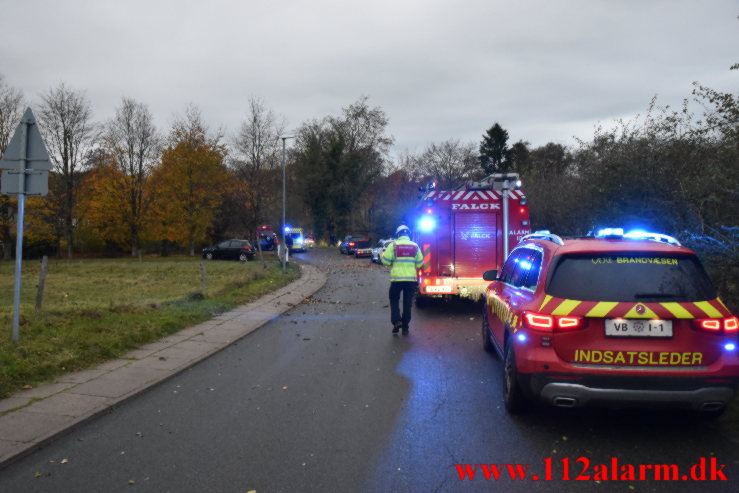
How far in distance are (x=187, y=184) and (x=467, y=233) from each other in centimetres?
3178

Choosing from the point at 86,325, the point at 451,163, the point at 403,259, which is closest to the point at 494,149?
the point at 451,163

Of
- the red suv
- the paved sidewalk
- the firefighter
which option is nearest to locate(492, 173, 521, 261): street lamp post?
the firefighter

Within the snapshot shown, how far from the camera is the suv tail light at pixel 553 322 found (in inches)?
169

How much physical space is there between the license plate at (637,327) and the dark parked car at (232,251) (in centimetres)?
3484

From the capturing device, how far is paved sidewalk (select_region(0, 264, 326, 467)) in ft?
14.6

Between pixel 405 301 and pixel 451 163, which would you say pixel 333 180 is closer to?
pixel 451 163

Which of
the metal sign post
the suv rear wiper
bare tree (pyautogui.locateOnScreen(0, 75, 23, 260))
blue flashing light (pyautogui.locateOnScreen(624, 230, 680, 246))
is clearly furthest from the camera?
bare tree (pyautogui.locateOnScreen(0, 75, 23, 260))

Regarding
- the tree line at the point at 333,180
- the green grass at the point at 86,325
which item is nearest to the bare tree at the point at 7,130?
the tree line at the point at 333,180

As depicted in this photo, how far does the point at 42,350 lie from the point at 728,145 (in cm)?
1145

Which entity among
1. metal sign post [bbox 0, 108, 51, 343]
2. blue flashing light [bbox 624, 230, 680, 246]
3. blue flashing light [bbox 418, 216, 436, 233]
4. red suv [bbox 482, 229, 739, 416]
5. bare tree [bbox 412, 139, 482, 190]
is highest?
bare tree [bbox 412, 139, 482, 190]

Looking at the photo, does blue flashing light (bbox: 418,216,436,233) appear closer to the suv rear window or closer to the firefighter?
the firefighter

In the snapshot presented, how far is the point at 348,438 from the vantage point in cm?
439

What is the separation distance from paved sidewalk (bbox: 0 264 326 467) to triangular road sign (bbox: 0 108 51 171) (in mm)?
2886

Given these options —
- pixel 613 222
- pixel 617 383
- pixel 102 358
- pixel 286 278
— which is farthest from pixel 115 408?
pixel 286 278
